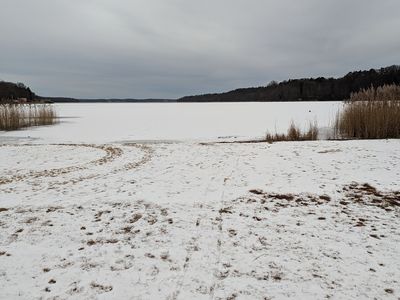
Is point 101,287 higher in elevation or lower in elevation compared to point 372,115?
lower

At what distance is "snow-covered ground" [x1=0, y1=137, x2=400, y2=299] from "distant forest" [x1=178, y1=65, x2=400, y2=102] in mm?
55097

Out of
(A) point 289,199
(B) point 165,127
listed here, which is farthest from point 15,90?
(A) point 289,199

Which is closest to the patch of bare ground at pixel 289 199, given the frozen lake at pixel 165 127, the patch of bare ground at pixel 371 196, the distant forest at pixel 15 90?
the patch of bare ground at pixel 371 196

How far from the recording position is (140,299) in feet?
6.51

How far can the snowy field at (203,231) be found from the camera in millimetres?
2119

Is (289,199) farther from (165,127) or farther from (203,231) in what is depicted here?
(165,127)

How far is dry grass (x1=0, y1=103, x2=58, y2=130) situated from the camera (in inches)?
548

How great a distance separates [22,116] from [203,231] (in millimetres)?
15400

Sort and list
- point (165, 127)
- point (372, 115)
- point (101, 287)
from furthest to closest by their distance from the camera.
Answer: point (165, 127) → point (372, 115) → point (101, 287)

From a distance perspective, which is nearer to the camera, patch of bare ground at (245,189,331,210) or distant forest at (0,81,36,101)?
patch of bare ground at (245,189,331,210)

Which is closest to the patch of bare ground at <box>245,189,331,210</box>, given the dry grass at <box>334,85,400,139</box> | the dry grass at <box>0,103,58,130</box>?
the dry grass at <box>334,85,400,139</box>

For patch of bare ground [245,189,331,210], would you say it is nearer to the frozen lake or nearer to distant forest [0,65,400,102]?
the frozen lake

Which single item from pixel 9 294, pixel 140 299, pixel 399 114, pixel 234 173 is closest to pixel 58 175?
pixel 234 173

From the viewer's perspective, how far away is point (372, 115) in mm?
9352
